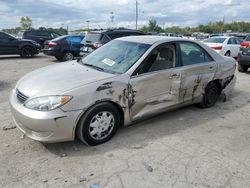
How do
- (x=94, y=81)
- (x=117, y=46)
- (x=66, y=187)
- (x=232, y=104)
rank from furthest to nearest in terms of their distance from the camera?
1. (x=232, y=104)
2. (x=117, y=46)
3. (x=94, y=81)
4. (x=66, y=187)

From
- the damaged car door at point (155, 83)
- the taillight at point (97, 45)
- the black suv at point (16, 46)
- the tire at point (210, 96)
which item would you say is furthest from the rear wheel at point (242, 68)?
the black suv at point (16, 46)

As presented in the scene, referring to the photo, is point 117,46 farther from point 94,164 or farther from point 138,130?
point 94,164

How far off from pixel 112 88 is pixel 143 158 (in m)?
1.06

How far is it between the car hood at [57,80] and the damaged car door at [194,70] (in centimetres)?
157

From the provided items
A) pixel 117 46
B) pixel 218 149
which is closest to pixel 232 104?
pixel 218 149

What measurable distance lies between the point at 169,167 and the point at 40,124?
1716 millimetres

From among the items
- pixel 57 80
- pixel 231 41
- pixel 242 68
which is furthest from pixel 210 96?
pixel 231 41

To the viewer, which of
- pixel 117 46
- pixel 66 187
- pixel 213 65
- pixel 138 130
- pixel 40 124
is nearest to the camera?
pixel 66 187

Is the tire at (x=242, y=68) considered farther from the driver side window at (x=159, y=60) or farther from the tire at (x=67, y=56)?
→ the tire at (x=67, y=56)

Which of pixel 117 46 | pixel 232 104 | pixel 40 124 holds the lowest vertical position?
pixel 232 104

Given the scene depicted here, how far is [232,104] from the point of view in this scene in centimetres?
598

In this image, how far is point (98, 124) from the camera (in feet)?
12.3

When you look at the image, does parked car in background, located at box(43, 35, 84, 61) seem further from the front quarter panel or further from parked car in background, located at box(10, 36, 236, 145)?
the front quarter panel

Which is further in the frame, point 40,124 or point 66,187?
point 40,124
